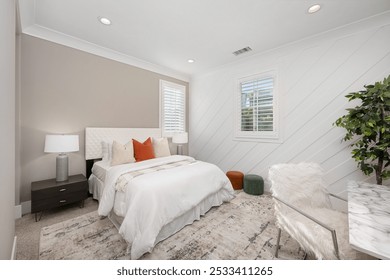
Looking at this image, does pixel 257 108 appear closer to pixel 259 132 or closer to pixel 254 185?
pixel 259 132

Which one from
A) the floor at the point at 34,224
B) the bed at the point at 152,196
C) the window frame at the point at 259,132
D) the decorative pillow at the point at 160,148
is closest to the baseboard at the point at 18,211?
the floor at the point at 34,224

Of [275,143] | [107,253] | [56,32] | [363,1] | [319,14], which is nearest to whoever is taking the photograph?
[107,253]

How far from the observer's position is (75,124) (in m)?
2.89

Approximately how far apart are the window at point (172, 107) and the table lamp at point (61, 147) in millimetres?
2122

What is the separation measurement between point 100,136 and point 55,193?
1.21 metres

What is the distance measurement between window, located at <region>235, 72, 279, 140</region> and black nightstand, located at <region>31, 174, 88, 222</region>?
10.8ft

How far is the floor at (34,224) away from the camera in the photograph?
1673mm

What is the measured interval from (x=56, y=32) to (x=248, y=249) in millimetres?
4267

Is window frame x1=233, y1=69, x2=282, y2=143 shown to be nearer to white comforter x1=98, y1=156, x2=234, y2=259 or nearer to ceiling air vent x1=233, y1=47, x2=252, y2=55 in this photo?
ceiling air vent x1=233, y1=47, x2=252, y2=55

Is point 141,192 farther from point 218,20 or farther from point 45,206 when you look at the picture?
point 218,20

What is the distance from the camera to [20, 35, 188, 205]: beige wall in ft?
8.00

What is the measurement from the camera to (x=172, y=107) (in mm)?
4484

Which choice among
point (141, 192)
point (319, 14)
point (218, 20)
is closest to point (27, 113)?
point (141, 192)

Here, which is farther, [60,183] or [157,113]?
[157,113]
